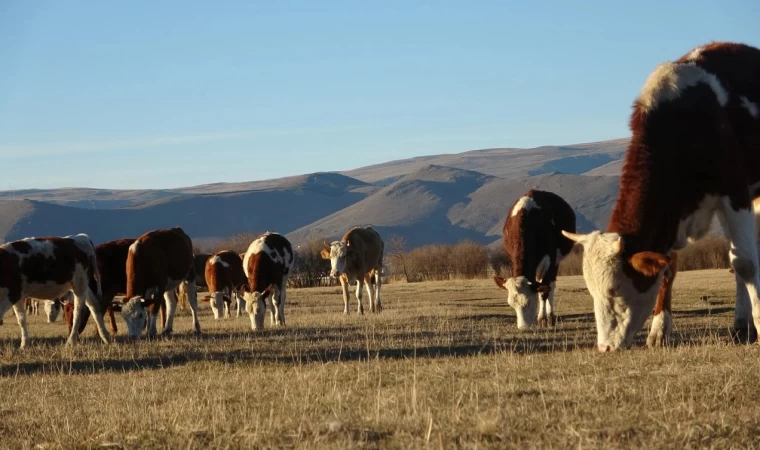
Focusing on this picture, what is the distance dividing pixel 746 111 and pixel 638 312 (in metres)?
3.21

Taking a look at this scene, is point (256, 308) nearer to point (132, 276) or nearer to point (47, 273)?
point (132, 276)

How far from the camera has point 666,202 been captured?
39.1ft

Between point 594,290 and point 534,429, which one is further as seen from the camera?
point 594,290

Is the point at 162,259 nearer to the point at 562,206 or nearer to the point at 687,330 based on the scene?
the point at 562,206

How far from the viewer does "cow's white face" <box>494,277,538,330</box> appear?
18.5 metres

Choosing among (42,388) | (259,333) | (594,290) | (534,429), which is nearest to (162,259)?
(259,333)

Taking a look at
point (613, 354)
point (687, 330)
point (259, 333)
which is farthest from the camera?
point (259, 333)

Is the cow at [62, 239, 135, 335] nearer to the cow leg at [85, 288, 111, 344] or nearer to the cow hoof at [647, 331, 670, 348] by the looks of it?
the cow leg at [85, 288, 111, 344]

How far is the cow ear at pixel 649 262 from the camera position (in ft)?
37.0

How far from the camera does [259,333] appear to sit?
19453 millimetres

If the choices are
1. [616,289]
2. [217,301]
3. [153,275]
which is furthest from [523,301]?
[217,301]

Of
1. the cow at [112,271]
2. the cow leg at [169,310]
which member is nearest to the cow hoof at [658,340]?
the cow leg at [169,310]

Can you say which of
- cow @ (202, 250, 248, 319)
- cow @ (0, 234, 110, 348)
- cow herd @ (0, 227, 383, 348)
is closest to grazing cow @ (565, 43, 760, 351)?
cow @ (0, 234, 110, 348)

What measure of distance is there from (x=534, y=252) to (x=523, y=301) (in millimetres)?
1437
